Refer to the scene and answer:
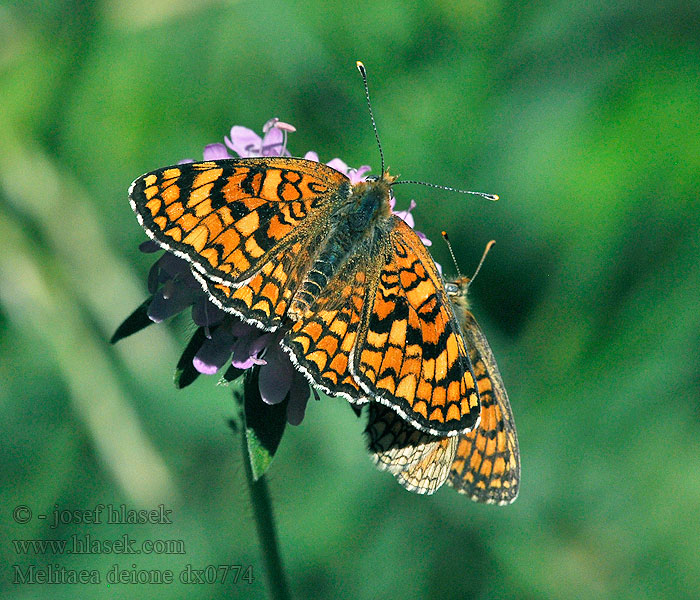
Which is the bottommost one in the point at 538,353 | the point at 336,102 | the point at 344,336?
the point at 538,353

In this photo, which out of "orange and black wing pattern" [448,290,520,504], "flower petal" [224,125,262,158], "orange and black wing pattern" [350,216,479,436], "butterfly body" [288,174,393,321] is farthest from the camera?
"flower petal" [224,125,262,158]

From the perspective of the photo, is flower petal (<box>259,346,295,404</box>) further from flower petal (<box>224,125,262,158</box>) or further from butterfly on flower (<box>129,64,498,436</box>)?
flower petal (<box>224,125,262,158</box>)

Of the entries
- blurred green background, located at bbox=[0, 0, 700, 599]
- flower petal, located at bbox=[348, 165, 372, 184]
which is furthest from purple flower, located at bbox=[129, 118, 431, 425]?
blurred green background, located at bbox=[0, 0, 700, 599]

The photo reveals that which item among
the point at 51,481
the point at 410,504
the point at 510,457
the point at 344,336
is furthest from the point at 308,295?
the point at 51,481

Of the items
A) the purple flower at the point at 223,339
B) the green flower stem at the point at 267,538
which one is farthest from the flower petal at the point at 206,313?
the green flower stem at the point at 267,538

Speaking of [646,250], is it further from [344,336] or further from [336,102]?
[344,336]
